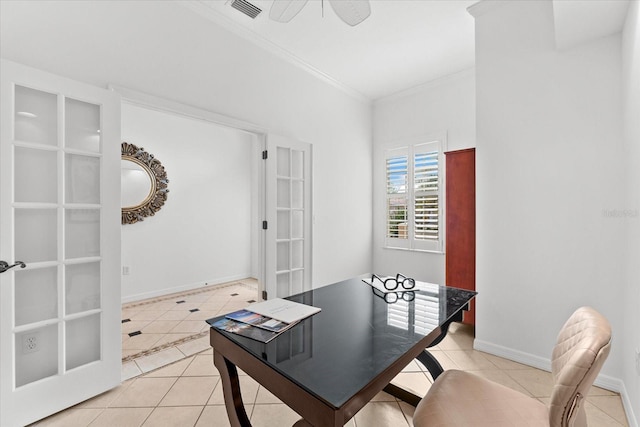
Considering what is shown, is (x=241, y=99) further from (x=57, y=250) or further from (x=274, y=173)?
(x=57, y=250)

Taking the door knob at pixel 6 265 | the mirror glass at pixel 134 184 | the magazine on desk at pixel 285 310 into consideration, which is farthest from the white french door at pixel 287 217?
the mirror glass at pixel 134 184

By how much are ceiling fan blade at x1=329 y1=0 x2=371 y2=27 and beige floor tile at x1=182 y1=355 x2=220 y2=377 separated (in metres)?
2.68

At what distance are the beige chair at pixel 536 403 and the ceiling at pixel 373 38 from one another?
2.70 meters

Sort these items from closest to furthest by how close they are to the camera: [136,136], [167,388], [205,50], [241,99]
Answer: [167,388] → [205,50] → [241,99] → [136,136]

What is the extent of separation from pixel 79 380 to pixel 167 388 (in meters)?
0.54

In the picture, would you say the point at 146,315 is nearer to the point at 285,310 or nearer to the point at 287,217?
the point at 287,217

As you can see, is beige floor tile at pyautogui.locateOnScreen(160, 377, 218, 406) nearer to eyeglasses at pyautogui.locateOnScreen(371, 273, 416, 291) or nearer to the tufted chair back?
eyeglasses at pyautogui.locateOnScreen(371, 273, 416, 291)

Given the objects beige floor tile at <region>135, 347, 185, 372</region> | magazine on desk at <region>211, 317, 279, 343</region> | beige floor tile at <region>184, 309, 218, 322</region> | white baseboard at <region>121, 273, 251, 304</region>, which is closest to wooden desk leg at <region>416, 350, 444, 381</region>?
magazine on desk at <region>211, 317, 279, 343</region>

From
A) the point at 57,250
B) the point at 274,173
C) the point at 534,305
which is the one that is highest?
the point at 274,173

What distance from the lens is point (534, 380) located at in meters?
2.10

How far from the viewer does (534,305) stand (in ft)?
7.57

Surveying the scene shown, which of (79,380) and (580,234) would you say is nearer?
(79,380)

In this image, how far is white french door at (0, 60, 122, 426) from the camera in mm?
1610

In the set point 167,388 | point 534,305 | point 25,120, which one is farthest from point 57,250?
point 534,305
